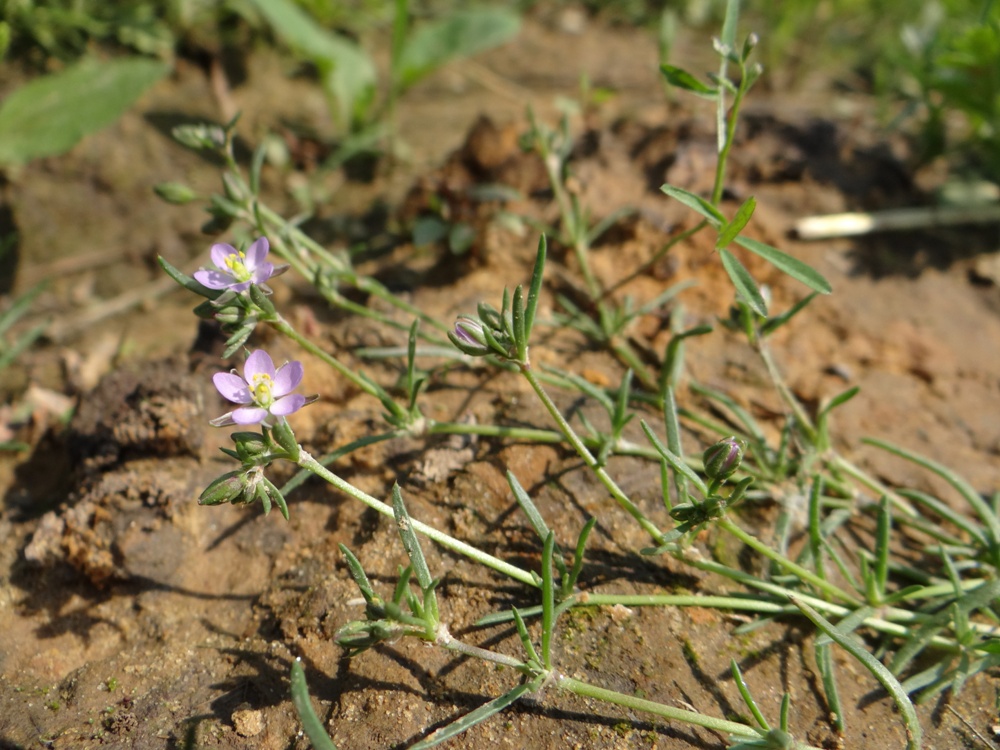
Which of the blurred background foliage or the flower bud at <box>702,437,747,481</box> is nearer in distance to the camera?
the flower bud at <box>702,437,747,481</box>

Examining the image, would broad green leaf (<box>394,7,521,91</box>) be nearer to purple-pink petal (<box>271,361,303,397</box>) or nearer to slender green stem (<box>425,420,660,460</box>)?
slender green stem (<box>425,420,660,460</box>)

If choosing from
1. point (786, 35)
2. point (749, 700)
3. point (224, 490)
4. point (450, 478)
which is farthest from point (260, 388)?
point (786, 35)

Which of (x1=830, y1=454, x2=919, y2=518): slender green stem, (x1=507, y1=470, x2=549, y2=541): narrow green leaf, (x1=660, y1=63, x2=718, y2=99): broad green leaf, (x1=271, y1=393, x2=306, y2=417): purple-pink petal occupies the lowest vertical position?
(x1=830, y1=454, x2=919, y2=518): slender green stem

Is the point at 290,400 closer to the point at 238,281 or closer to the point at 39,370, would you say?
the point at 238,281

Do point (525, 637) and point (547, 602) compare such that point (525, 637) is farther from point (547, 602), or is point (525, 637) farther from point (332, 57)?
point (332, 57)

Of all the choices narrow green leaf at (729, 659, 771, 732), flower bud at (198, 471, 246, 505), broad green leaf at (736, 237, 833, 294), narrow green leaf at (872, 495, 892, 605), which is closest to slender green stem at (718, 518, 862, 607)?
narrow green leaf at (872, 495, 892, 605)
